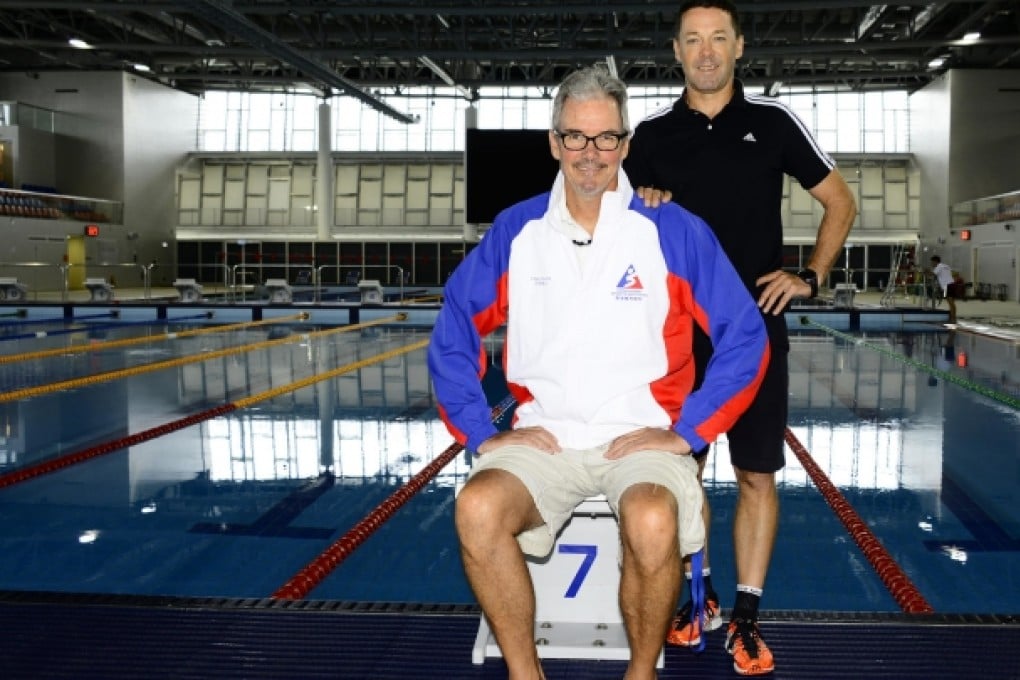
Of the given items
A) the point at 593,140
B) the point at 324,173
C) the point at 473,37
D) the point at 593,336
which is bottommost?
the point at 593,336

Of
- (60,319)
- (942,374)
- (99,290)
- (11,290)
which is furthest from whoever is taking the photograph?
(99,290)

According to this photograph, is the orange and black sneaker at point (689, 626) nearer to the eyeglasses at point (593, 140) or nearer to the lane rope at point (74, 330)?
the eyeglasses at point (593, 140)

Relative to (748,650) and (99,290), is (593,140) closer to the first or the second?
(748,650)

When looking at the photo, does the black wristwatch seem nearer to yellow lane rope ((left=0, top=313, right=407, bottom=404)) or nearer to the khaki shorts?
the khaki shorts

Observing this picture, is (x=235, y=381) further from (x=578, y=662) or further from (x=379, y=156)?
(x=379, y=156)

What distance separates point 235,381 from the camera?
31.5 ft

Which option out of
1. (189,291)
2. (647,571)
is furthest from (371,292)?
(647,571)

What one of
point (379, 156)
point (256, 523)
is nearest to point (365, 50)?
point (379, 156)

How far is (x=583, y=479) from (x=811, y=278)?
0.95 meters

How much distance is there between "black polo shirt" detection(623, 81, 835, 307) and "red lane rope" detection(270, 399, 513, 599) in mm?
1893

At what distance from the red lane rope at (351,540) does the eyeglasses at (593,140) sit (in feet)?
6.17

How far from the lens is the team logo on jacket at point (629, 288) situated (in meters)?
2.44

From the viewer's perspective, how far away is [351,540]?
421cm

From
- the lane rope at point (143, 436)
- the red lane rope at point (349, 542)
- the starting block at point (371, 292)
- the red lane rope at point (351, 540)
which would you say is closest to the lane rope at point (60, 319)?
the starting block at point (371, 292)
